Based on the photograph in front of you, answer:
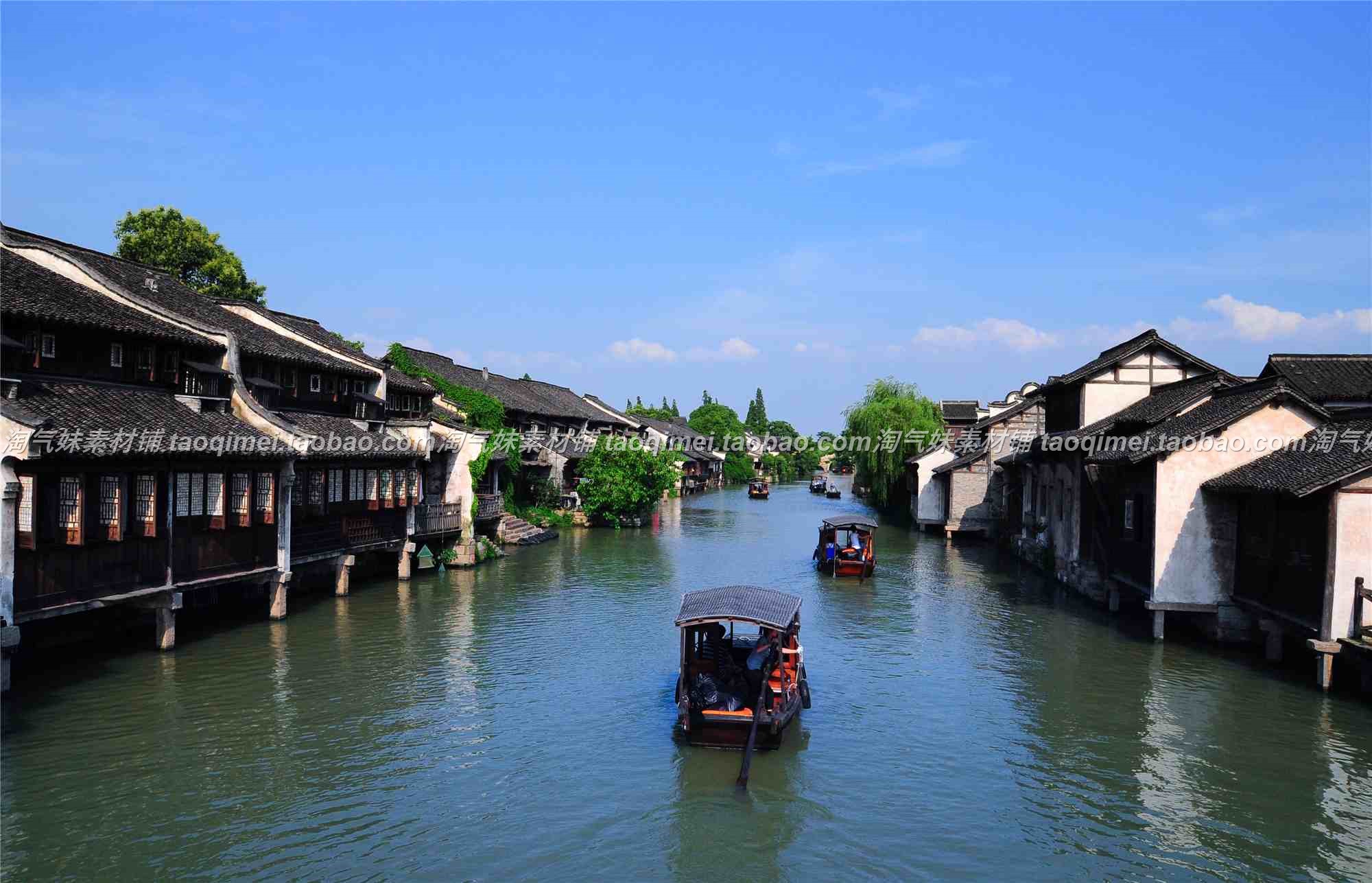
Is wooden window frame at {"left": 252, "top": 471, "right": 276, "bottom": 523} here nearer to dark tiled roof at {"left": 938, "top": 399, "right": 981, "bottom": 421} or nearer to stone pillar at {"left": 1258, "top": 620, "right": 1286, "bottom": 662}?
stone pillar at {"left": 1258, "top": 620, "right": 1286, "bottom": 662}

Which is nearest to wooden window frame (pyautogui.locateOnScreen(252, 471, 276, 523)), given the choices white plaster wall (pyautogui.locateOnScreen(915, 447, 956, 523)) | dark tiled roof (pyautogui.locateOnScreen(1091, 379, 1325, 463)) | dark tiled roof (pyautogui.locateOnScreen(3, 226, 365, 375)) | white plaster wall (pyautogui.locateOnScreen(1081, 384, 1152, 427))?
dark tiled roof (pyautogui.locateOnScreen(3, 226, 365, 375))

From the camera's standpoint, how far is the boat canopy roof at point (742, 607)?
16531 millimetres

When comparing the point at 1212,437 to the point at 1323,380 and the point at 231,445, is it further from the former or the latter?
the point at 231,445

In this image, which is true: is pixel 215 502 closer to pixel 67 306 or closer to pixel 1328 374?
pixel 67 306

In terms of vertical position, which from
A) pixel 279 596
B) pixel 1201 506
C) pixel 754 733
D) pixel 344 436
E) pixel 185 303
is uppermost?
pixel 185 303

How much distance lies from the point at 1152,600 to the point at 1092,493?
6.55 m

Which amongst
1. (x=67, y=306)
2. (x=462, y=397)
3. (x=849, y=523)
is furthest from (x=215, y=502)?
(x=462, y=397)

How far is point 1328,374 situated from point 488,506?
3002 cm

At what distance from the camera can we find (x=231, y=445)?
22047 mm

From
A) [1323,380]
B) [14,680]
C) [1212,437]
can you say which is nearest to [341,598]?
[14,680]

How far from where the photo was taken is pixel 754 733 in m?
14.8

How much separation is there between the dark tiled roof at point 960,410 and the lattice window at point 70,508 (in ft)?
199

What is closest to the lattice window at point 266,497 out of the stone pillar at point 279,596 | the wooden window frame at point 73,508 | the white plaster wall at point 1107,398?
the stone pillar at point 279,596

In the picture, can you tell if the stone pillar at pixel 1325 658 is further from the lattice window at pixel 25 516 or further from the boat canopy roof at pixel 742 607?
the lattice window at pixel 25 516
